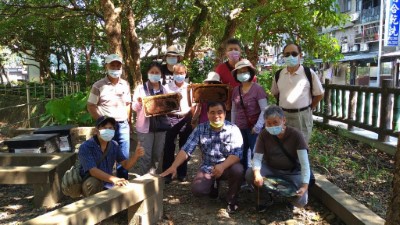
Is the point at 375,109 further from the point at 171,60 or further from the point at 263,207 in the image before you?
the point at 171,60

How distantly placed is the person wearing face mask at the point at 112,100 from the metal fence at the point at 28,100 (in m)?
5.93

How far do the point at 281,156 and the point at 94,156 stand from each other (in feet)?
6.13

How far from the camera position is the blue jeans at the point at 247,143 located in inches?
175

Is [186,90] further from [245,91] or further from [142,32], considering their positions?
[142,32]

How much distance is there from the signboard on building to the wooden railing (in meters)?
9.35

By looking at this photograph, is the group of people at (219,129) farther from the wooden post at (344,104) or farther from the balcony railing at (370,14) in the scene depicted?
the balcony railing at (370,14)

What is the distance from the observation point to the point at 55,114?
7590mm

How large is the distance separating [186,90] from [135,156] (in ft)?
4.18

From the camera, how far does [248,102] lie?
14.1 feet

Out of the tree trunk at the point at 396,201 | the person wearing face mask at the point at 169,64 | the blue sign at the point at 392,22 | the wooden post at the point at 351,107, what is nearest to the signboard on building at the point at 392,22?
the blue sign at the point at 392,22

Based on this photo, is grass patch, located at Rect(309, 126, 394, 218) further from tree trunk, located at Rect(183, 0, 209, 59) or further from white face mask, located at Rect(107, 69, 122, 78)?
tree trunk, located at Rect(183, 0, 209, 59)

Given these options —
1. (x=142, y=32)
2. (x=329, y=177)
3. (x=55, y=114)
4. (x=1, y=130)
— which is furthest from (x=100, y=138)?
(x=142, y=32)

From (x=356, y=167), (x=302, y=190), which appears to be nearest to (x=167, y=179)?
(x=302, y=190)

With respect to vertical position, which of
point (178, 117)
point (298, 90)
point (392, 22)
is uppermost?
point (392, 22)
